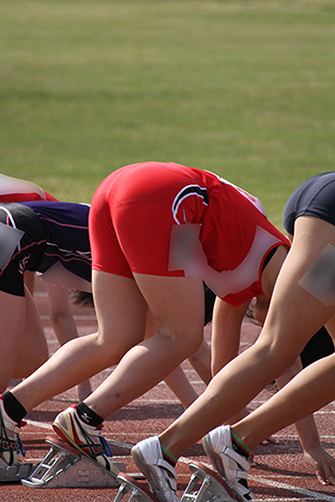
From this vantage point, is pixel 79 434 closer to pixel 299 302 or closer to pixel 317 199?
pixel 299 302

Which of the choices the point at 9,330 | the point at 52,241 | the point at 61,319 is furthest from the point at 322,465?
the point at 61,319

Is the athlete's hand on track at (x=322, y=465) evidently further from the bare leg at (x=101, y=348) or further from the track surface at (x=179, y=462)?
the bare leg at (x=101, y=348)

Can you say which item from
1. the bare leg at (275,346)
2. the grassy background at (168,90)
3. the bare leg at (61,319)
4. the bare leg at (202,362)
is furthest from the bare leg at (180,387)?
the grassy background at (168,90)

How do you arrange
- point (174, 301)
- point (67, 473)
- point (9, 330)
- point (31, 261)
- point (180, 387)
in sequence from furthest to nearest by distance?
point (180, 387)
point (31, 261)
point (9, 330)
point (67, 473)
point (174, 301)

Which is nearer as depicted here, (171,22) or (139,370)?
(139,370)

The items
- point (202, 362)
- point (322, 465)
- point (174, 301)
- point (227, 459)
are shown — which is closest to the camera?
point (227, 459)

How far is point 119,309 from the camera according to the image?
2953 millimetres

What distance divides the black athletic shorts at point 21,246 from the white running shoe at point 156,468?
1103 mm

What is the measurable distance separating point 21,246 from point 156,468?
135 cm

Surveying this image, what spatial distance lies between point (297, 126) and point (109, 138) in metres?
8.37

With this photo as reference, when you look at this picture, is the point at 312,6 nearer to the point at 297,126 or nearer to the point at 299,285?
the point at 297,126

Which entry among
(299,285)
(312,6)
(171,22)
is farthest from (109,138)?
(299,285)

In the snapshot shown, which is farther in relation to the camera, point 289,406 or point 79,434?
point 79,434

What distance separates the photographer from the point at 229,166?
26547 millimetres
